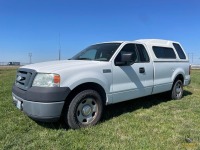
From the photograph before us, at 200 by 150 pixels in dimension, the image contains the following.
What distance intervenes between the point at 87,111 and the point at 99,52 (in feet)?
5.34

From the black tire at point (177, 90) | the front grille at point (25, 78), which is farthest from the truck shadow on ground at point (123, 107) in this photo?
the front grille at point (25, 78)

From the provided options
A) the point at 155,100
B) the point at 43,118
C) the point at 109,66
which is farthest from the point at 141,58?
A: the point at 43,118

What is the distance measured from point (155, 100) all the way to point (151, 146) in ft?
12.9

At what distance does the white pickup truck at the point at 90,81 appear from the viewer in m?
4.24

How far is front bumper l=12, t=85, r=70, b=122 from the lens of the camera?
4156 millimetres

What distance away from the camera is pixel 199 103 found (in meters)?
7.31

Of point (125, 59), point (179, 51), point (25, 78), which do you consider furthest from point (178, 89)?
point (25, 78)

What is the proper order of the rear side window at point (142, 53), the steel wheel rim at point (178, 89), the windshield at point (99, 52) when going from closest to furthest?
the windshield at point (99, 52), the rear side window at point (142, 53), the steel wheel rim at point (178, 89)

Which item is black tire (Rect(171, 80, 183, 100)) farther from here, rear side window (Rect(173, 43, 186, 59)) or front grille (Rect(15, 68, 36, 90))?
front grille (Rect(15, 68, 36, 90))

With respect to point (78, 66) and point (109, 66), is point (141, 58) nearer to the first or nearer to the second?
point (109, 66)

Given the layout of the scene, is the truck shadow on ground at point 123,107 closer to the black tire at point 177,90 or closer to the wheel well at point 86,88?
the black tire at point 177,90

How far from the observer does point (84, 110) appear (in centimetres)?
472

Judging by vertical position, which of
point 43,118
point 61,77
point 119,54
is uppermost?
point 119,54

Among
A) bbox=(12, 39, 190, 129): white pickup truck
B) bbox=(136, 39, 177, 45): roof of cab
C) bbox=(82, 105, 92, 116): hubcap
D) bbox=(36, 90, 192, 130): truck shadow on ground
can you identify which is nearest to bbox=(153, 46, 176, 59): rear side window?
bbox=(12, 39, 190, 129): white pickup truck
